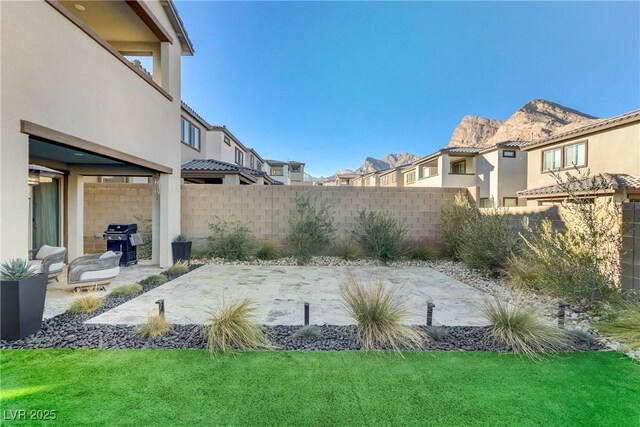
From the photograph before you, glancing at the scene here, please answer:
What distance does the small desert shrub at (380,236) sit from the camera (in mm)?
9516

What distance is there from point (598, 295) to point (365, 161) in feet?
298

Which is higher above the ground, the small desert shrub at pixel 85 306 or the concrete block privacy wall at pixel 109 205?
the concrete block privacy wall at pixel 109 205

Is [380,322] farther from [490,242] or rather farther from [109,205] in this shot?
[109,205]

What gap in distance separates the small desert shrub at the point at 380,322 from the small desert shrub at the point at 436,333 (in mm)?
161

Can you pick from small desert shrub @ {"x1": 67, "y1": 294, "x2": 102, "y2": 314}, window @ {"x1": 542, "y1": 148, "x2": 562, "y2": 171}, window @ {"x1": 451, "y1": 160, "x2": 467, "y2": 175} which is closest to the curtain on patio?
small desert shrub @ {"x1": 67, "y1": 294, "x2": 102, "y2": 314}

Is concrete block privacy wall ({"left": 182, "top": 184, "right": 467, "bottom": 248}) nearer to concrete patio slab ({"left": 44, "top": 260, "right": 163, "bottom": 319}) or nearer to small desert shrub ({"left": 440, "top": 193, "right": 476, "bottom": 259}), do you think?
small desert shrub ({"left": 440, "top": 193, "right": 476, "bottom": 259})

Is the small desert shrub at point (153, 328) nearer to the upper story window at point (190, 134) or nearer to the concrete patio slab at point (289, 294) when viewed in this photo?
the concrete patio slab at point (289, 294)

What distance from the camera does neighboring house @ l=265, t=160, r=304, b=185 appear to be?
3706cm

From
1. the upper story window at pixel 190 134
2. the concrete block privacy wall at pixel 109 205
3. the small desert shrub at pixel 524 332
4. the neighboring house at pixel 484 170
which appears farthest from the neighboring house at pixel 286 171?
the small desert shrub at pixel 524 332

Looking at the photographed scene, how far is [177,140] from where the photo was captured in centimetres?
949

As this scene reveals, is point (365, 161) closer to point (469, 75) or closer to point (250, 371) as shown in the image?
point (469, 75)

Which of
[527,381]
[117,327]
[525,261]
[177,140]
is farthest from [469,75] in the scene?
[117,327]

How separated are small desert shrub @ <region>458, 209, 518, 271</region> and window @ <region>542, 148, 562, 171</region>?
1097cm

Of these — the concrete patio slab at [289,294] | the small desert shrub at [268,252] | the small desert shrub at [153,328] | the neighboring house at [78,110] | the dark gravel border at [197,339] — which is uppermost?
the neighboring house at [78,110]
